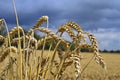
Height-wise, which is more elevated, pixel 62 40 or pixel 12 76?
pixel 62 40

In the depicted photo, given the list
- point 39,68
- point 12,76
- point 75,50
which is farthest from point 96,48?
point 12,76

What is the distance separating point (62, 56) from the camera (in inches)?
83.6

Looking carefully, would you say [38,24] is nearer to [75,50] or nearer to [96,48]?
[75,50]

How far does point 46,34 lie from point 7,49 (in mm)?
232

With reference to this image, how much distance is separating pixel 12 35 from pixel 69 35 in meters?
0.34

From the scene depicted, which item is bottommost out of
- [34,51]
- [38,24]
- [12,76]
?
[12,76]

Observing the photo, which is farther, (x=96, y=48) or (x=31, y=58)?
(x=31, y=58)

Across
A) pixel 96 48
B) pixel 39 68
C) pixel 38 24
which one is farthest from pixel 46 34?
pixel 96 48

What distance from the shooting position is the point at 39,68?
2057mm

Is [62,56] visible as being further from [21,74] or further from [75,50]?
[21,74]

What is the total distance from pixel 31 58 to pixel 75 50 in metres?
0.25

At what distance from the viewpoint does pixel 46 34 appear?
2.15 metres

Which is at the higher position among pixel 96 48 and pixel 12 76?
pixel 96 48

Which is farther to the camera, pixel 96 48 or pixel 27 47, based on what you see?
pixel 27 47
